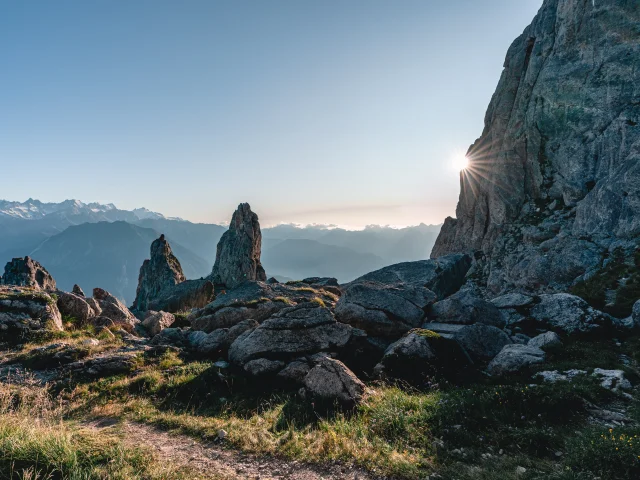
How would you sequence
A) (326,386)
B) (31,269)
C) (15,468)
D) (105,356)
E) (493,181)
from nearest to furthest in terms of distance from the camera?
(15,468) → (326,386) → (105,356) → (31,269) → (493,181)

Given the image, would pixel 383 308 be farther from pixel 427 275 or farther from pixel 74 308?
pixel 74 308

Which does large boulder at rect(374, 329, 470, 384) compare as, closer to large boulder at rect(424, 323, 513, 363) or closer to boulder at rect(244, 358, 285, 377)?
large boulder at rect(424, 323, 513, 363)

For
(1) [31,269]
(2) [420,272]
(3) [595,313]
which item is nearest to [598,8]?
(2) [420,272]

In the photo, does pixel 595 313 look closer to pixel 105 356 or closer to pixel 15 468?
pixel 15 468

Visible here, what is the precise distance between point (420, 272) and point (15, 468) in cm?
4930

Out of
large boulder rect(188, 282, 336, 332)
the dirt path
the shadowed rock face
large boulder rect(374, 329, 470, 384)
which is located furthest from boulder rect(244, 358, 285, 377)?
the shadowed rock face

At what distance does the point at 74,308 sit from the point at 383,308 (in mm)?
28319

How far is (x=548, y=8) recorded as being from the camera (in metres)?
93.3

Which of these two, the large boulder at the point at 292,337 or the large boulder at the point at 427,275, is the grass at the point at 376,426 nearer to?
the large boulder at the point at 292,337

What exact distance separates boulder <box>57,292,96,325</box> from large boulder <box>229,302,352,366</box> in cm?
1574

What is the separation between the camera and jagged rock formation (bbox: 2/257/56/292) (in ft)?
246

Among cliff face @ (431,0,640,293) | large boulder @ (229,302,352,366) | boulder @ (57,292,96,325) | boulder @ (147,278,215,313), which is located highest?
cliff face @ (431,0,640,293)

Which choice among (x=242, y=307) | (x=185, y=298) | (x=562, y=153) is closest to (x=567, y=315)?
(x=242, y=307)

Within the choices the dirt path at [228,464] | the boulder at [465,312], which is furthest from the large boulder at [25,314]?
the boulder at [465,312]
